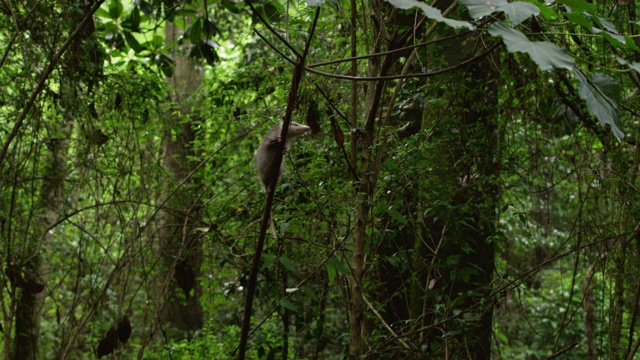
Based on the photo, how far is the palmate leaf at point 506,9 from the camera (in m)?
1.23

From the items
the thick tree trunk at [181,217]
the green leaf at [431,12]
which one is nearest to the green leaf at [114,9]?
the thick tree trunk at [181,217]

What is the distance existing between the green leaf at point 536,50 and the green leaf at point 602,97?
0.49 ft

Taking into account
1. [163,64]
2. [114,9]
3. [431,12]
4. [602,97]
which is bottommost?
[602,97]

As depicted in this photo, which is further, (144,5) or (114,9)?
→ (114,9)

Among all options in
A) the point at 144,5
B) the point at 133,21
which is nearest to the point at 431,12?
the point at 144,5

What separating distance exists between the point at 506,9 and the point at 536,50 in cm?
11

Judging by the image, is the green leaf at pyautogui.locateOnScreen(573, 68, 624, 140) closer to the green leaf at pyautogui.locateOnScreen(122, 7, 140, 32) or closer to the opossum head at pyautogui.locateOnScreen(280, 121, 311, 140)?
the opossum head at pyautogui.locateOnScreen(280, 121, 311, 140)

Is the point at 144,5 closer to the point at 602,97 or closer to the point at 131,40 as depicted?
the point at 131,40

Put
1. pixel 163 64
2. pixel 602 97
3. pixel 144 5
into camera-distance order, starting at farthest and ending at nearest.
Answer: pixel 163 64, pixel 144 5, pixel 602 97

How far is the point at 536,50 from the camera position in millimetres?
1256

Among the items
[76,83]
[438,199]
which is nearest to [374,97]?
[438,199]

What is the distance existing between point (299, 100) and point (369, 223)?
682 mm

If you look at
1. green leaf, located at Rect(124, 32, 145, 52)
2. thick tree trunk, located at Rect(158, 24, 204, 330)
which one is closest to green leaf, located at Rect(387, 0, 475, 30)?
thick tree trunk, located at Rect(158, 24, 204, 330)

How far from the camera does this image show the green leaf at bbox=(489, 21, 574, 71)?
1225mm
